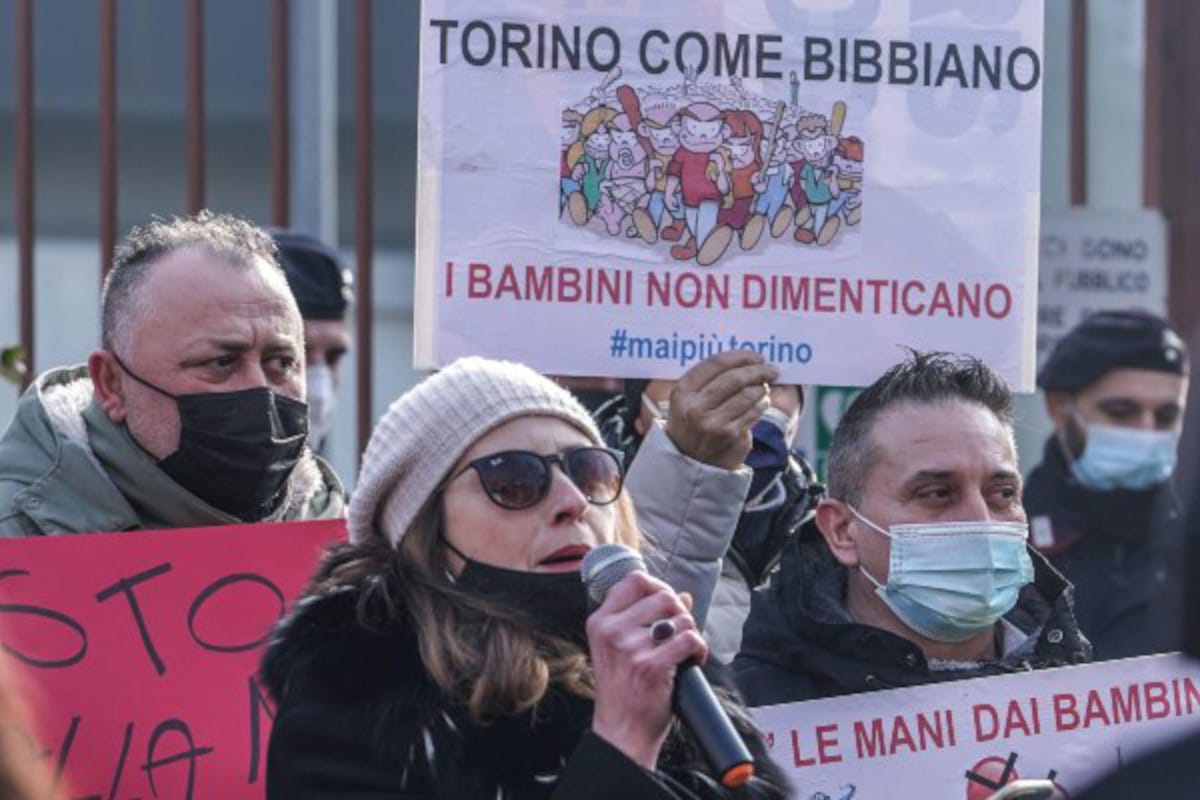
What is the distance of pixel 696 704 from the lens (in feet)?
10.4

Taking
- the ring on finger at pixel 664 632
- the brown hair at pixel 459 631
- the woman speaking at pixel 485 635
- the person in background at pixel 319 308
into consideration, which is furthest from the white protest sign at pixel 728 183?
the person in background at pixel 319 308

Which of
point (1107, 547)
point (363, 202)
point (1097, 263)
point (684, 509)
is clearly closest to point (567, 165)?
point (684, 509)

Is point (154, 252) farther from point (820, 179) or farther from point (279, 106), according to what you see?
point (279, 106)

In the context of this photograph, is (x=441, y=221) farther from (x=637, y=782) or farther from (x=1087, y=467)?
(x=1087, y=467)

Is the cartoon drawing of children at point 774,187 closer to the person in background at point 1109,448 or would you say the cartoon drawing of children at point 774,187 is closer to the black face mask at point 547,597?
A: the black face mask at point 547,597

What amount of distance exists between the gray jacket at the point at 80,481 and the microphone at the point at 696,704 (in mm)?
1348

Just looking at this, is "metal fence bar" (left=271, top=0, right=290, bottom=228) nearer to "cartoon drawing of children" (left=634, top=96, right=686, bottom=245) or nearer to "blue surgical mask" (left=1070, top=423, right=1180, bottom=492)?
"blue surgical mask" (left=1070, top=423, right=1180, bottom=492)

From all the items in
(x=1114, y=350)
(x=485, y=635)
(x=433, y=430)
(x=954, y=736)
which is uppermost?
(x=1114, y=350)

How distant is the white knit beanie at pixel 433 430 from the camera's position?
3.69 m

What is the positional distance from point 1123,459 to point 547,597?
4.02m

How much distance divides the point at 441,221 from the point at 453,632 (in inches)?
41.0

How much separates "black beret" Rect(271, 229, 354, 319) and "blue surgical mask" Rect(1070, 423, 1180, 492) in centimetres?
198

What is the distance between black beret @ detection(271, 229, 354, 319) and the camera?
6.67 meters

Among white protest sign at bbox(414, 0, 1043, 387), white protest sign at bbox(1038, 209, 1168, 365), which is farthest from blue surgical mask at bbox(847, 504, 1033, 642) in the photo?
white protest sign at bbox(1038, 209, 1168, 365)
